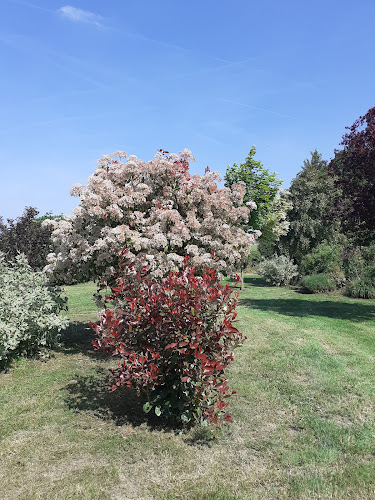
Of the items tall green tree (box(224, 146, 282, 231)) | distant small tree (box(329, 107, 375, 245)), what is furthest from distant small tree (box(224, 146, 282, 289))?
distant small tree (box(329, 107, 375, 245))

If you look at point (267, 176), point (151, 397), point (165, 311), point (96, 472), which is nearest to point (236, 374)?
point (151, 397)

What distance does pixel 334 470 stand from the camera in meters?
3.42

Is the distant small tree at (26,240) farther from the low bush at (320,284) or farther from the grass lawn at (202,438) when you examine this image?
the low bush at (320,284)

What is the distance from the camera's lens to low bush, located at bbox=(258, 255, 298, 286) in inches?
755

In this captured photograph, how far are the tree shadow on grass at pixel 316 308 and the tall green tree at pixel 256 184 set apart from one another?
3.51 m

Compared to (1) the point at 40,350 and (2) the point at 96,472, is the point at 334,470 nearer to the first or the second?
(2) the point at 96,472

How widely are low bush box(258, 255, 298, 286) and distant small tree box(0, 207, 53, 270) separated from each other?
488 inches

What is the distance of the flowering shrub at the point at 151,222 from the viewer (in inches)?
239

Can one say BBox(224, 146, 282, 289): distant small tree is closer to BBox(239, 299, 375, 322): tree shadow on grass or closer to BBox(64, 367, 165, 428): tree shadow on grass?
BBox(239, 299, 375, 322): tree shadow on grass

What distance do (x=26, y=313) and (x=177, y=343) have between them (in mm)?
3351

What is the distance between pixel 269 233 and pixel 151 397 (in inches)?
558

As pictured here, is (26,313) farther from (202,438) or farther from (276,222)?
(276,222)

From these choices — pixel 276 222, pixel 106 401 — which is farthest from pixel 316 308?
pixel 106 401

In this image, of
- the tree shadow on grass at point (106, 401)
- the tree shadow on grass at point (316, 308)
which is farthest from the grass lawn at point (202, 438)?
the tree shadow on grass at point (316, 308)
